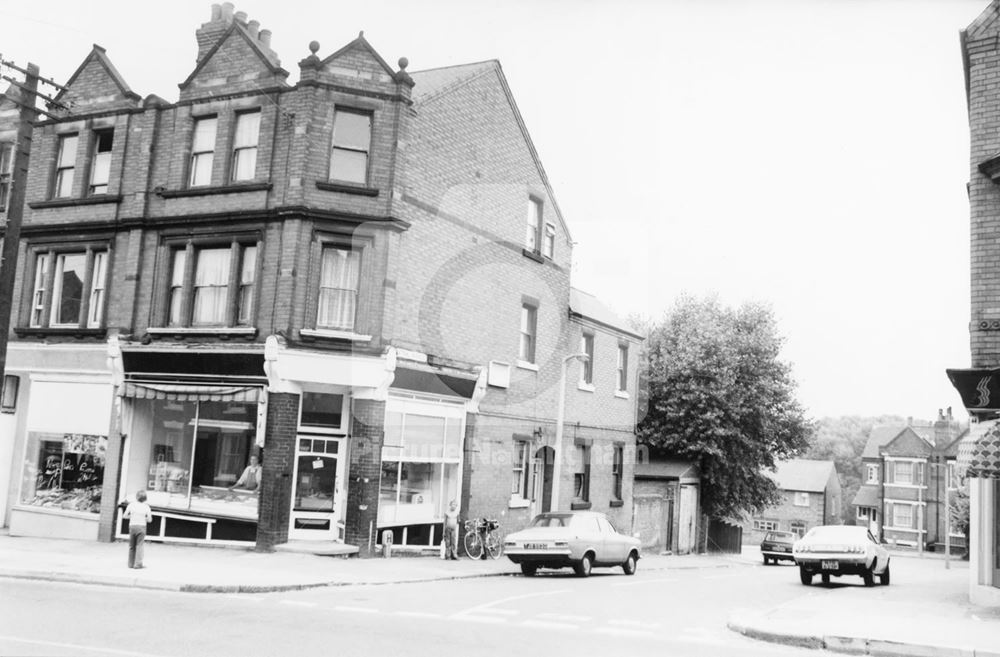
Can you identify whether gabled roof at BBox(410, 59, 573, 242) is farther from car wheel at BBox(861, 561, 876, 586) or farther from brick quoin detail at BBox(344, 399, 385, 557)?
car wheel at BBox(861, 561, 876, 586)

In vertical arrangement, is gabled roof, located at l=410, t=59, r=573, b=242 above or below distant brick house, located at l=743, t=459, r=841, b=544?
above

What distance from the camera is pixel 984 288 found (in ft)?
51.8

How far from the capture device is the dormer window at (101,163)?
922 inches

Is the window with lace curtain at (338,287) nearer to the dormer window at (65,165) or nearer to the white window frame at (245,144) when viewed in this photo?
the white window frame at (245,144)

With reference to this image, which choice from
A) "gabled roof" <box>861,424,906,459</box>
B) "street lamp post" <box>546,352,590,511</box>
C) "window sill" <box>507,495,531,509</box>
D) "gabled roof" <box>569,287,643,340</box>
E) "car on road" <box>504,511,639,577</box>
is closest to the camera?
"car on road" <box>504,511,639,577</box>

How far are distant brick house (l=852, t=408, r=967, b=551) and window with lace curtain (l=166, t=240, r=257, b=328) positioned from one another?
6272cm

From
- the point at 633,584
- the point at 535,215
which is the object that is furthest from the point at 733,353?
the point at 633,584

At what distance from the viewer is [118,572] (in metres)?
15.6

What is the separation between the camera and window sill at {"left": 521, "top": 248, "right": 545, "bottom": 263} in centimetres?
2730

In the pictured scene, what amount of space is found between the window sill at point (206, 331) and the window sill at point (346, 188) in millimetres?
3677

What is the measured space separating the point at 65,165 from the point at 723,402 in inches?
1023

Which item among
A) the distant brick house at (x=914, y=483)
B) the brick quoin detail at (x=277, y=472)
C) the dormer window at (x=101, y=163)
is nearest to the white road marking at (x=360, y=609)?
the brick quoin detail at (x=277, y=472)

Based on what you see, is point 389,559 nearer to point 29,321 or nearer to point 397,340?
point 397,340

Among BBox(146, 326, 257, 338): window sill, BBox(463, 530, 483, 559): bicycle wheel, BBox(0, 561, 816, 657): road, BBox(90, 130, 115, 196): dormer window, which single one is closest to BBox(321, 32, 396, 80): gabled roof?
BBox(146, 326, 257, 338): window sill
